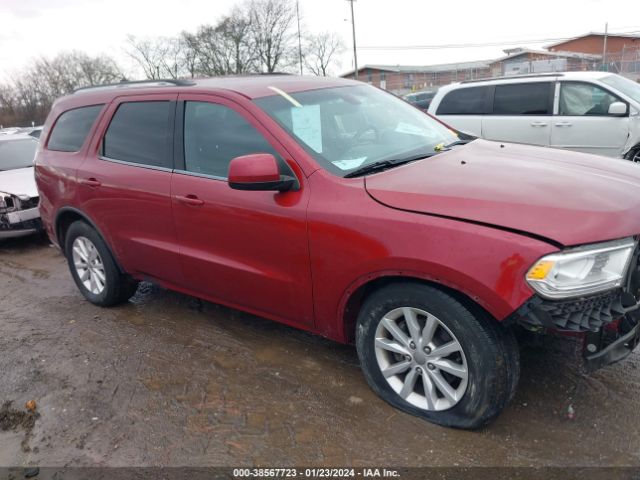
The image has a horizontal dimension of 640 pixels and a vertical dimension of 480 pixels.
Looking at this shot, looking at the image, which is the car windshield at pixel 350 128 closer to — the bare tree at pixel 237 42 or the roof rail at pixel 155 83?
the roof rail at pixel 155 83

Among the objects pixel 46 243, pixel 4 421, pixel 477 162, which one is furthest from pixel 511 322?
pixel 46 243

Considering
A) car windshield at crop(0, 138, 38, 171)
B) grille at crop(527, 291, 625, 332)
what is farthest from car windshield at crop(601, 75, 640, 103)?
car windshield at crop(0, 138, 38, 171)

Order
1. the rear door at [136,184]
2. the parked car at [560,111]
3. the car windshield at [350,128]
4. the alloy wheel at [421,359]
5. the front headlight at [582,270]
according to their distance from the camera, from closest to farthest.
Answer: the front headlight at [582,270], the alloy wheel at [421,359], the car windshield at [350,128], the rear door at [136,184], the parked car at [560,111]

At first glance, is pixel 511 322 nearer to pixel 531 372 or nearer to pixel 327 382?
pixel 531 372

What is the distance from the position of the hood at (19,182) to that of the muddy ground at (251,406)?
10.5 feet

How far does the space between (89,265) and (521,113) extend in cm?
652

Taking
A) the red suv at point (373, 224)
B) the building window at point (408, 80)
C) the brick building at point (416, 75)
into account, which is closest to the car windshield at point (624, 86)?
the red suv at point (373, 224)

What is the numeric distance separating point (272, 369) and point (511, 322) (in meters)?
1.66

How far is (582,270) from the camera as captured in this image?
2213mm

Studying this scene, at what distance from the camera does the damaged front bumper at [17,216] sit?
6555 millimetres

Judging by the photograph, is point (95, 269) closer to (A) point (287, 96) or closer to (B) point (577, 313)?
(A) point (287, 96)

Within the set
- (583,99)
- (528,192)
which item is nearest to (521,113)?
(583,99)

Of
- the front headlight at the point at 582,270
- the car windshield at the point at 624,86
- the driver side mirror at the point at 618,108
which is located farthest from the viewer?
the car windshield at the point at 624,86

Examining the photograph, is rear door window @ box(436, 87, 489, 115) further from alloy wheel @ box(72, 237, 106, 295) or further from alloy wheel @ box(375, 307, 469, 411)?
alloy wheel @ box(375, 307, 469, 411)
